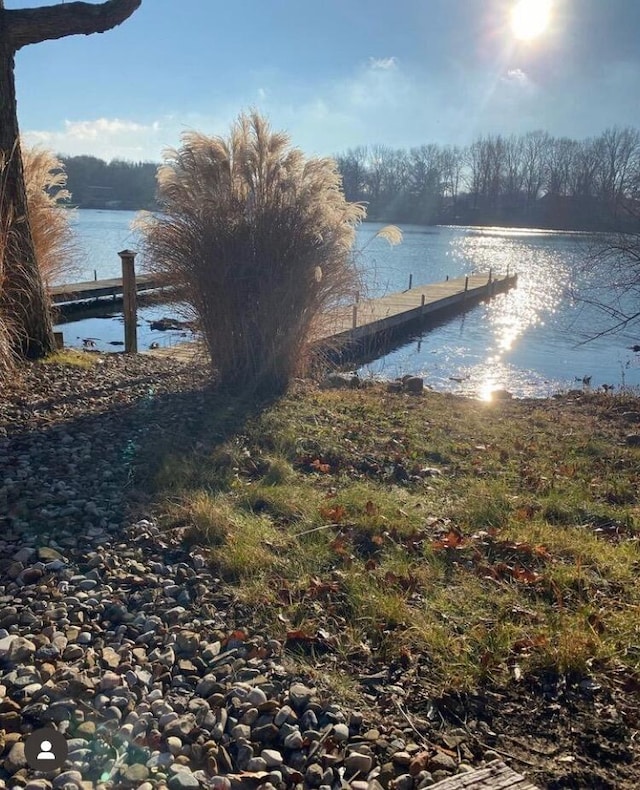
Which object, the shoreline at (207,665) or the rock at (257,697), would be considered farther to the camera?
the rock at (257,697)

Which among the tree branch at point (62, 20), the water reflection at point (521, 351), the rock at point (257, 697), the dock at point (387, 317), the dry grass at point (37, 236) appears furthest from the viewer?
the water reflection at point (521, 351)

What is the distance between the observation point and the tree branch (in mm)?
6484

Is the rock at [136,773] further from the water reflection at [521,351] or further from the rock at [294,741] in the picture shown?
the water reflection at [521,351]

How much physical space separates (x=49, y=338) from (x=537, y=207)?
69.7 metres

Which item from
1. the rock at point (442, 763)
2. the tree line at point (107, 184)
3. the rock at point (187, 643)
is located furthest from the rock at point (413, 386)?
the tree line at point (107, 184)

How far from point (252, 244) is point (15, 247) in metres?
2.43

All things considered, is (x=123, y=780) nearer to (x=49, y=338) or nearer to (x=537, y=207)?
(x=49, y=338)

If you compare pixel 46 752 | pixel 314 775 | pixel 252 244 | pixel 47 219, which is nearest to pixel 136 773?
pixel 46 752

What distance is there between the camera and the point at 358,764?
6.79 feet

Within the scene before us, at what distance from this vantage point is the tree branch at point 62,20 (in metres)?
6.48

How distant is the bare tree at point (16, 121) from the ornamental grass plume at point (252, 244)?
1.26 metres

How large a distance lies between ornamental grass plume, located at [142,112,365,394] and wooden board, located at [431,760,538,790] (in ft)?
17.4

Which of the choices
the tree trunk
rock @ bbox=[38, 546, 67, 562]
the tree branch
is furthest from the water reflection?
rock @ bbox=[38, 546, 67, 562]

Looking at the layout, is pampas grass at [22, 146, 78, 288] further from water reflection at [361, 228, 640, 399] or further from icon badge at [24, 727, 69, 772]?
icon badge at [24, 727, 69, 772]
